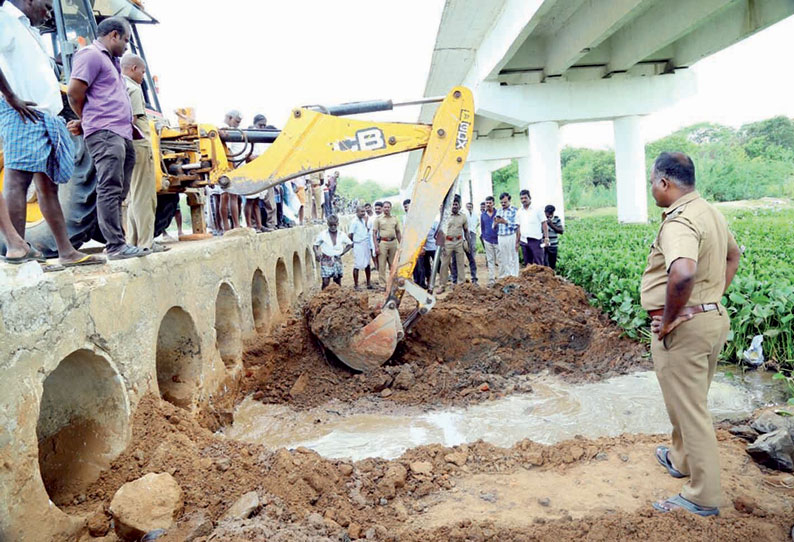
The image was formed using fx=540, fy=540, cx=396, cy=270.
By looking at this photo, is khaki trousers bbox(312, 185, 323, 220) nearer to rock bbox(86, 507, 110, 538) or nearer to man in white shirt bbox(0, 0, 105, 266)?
man in white shirt bbox(0, 0, 105, 266)

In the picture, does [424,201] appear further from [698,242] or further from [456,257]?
[456,257]

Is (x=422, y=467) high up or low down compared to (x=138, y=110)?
down

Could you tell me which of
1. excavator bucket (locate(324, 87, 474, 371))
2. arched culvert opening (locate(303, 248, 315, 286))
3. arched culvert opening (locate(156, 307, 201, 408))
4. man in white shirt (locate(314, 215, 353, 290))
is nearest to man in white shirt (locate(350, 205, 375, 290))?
arched culvert opening (locate(303, 248, 315, 286))

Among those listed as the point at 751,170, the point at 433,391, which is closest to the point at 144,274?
the point at 433,391

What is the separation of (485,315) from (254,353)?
10.0ft

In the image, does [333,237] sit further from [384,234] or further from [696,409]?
[696,409]

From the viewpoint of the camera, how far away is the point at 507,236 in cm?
1087

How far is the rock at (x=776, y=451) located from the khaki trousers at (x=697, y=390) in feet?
2.50

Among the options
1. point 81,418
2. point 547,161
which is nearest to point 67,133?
point 81,418

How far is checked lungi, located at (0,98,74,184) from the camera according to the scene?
3.32 metres

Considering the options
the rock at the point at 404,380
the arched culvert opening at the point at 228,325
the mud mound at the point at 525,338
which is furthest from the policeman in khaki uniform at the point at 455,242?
the arched culvert opening at the point at 228,325

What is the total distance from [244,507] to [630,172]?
1669cm

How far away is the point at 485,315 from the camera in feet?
24.0

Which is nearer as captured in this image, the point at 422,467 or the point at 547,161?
the point at 422,467
